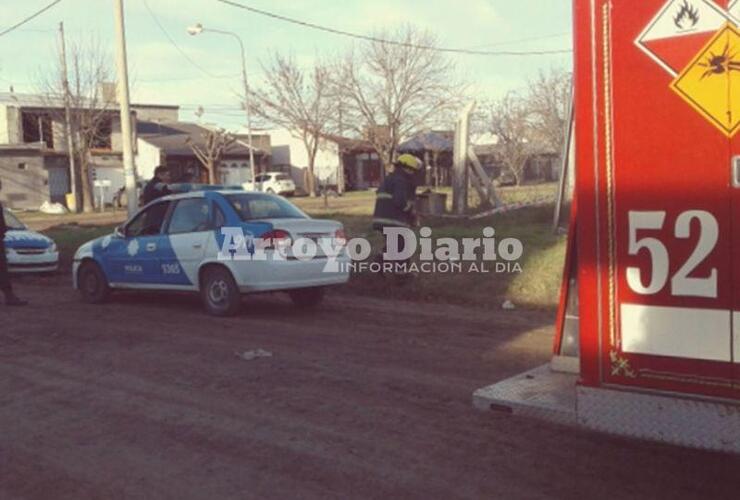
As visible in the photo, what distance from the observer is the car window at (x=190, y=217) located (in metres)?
10.2

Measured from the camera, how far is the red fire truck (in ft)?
12.1

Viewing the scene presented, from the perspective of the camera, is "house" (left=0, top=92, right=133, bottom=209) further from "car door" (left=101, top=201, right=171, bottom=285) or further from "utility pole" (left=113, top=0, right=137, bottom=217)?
"car door" (left=101, top=201, right=171, bottom=285)

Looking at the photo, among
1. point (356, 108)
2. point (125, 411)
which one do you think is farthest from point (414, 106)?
point (125, 411)

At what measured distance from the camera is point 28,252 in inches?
598

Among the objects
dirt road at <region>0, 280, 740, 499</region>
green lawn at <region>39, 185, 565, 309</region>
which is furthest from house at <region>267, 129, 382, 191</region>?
dirt road at <region>0, 280, 740, 499</region>

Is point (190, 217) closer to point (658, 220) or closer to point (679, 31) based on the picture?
point (658, 220)

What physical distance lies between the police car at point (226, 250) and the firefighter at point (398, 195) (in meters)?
1.25

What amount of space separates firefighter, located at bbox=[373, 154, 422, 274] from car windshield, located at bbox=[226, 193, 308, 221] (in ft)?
4.69

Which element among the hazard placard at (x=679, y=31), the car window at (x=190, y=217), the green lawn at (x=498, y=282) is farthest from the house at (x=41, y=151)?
the hazard placard at (x=679, y=31)

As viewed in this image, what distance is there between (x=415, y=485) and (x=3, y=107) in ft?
175

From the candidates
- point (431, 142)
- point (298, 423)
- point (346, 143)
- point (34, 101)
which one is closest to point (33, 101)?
point (34, 101)

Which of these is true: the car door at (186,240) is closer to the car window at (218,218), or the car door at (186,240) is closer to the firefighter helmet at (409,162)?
the car window at (218,218)

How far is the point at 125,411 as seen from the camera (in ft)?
19.9

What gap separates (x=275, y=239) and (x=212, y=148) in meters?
46.2
